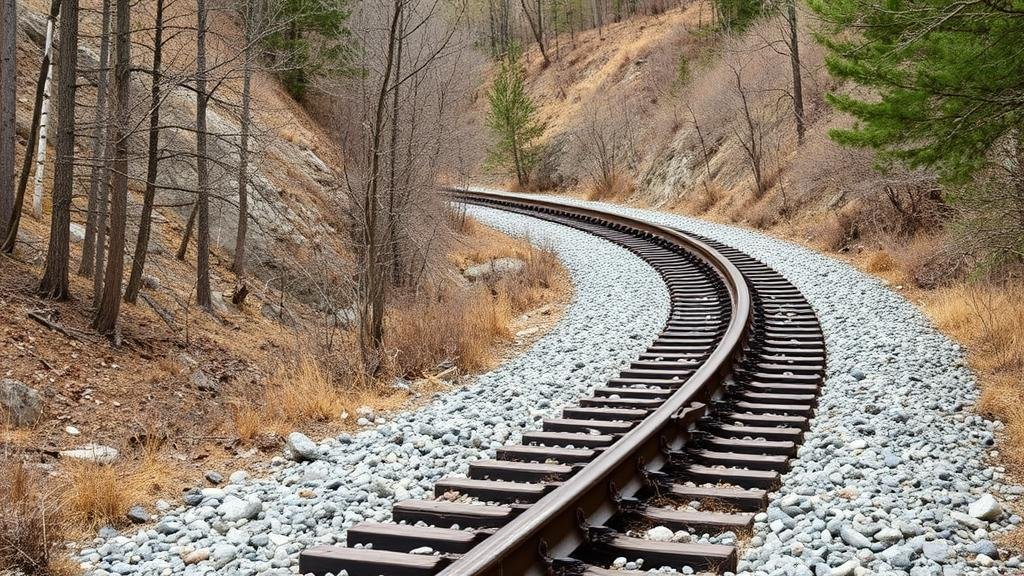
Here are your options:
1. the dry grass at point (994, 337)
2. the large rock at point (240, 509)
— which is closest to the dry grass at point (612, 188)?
the dry grass at point (994, 337)

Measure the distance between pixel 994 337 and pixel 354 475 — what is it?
6563 millimetres

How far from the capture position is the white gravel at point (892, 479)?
432 cm

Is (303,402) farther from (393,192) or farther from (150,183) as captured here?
(393,192)

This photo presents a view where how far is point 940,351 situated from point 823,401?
232 centimetres

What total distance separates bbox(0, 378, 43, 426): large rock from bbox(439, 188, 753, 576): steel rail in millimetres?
6160

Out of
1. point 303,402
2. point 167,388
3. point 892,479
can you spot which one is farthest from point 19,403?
point 892,479

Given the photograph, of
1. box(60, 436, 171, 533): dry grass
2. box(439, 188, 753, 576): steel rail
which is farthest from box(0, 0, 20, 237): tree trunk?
box(439, 188, 753, 576): steel rail

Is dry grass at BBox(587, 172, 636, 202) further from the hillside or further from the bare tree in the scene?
the bare tree

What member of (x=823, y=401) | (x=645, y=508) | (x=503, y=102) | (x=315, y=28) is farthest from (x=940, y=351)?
(x=503, y=102)

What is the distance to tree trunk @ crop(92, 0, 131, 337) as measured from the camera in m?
11.4

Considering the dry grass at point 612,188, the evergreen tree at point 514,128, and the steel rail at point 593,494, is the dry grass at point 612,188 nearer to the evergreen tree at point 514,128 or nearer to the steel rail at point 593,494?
the evergreen tree at point 514,128

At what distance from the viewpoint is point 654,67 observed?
46.7m

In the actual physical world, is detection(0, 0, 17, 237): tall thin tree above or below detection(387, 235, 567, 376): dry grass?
above

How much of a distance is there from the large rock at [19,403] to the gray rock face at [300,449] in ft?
11.7
